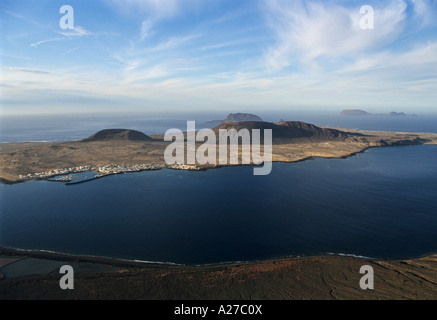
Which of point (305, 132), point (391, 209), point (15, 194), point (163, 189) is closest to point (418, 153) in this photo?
point (305, 132)

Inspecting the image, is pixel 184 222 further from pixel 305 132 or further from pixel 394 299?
pixel 305 132

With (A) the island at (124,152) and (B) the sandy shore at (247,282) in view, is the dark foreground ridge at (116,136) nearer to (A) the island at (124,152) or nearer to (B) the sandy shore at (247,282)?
(A) the island at (124,152)

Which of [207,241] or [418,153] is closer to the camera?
[207,241]

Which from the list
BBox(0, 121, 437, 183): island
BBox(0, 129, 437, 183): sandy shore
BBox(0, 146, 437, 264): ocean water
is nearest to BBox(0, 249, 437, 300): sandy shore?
BBox(0, 146, 437, 264): ocean water

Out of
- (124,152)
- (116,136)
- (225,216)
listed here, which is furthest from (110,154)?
(225,216)

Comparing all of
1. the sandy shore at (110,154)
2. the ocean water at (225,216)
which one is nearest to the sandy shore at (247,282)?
the ocean water at (225,216)
